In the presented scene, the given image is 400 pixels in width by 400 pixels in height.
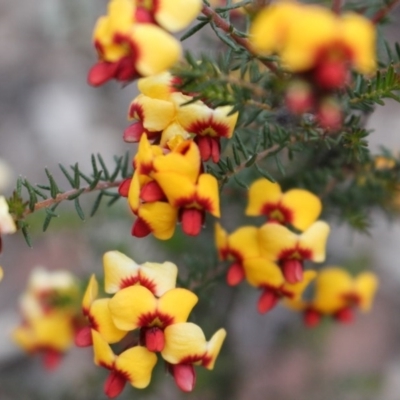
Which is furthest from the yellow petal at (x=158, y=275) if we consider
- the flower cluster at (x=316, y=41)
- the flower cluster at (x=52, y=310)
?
the flower cluster at (x=52, y=310)

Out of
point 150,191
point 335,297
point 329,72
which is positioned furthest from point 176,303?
point 335,297

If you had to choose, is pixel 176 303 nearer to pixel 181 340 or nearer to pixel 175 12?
pixel 181 340

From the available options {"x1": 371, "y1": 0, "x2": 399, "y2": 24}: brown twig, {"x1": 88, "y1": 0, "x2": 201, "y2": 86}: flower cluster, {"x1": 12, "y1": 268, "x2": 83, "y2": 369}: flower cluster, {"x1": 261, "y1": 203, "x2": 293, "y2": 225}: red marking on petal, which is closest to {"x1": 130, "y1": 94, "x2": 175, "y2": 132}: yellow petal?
{"x1": 88, "y1": 0, "x2": 201, "y2": 86}: flower cluster

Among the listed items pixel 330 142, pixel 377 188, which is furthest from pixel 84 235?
pixel 330 142

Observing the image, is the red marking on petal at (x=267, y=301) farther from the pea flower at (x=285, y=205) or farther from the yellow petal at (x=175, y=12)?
the yellow petal at (x=175, y=12)

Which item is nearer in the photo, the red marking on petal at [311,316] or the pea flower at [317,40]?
the pea flower at [317,40]
